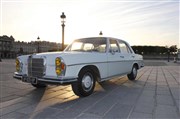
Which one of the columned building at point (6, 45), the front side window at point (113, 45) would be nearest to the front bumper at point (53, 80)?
the front side window at point (113, 45)

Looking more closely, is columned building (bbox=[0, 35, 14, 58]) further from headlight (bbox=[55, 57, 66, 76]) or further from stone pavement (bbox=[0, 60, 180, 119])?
headlight (bbox=[55, 57, 66, 76])

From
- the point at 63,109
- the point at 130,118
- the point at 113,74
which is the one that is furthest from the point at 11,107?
the point at 113,74

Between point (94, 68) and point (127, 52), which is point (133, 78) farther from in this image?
point (94, 68)

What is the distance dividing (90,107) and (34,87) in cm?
289

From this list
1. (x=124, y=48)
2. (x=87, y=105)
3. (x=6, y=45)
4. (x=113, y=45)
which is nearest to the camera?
(x=87, y=105)

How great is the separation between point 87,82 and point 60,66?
3.40 ft

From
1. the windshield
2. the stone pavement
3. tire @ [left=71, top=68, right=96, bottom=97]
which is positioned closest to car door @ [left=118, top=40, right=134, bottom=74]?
the windshield

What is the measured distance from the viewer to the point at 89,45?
19.0 ft

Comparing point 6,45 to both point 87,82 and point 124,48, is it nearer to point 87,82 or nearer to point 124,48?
point 124,48

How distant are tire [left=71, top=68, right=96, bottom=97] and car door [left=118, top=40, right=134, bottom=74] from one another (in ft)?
6.48

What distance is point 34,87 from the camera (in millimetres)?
5977

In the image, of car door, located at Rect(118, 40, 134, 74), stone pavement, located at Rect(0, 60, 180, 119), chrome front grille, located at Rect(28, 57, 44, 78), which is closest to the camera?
stone pavement, located at Rect(0, 60, 180, 119)

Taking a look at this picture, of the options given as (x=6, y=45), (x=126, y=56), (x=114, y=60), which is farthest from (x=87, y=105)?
(x=6, y=45)

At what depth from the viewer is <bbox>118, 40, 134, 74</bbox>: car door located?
6.51 m
